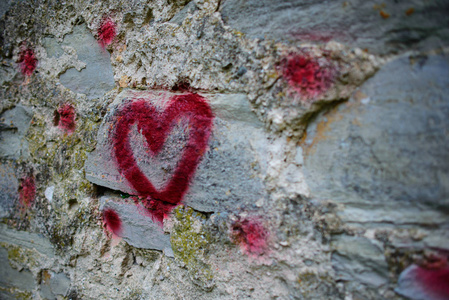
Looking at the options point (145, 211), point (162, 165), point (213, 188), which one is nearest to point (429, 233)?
point (213, 188)

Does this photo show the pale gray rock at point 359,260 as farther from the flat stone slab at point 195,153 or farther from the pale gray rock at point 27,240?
the pale gray rock at point 27,240

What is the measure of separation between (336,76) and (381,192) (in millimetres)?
256

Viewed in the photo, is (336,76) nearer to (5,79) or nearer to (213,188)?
(213,188)

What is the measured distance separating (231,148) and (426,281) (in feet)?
1.60

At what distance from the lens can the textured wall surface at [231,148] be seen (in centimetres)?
55

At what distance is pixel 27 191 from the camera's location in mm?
1233

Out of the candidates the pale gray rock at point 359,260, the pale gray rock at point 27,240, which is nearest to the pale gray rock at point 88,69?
the pale gray rock at point 27,240

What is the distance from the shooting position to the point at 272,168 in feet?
2.28

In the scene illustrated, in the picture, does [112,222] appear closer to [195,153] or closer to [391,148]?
[195,153]

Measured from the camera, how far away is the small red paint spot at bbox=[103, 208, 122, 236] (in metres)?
1.02

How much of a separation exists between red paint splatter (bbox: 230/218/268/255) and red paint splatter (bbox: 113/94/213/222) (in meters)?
0.20

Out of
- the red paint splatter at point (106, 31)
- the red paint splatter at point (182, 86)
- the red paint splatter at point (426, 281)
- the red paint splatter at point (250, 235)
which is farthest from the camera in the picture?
the red paint splatter at point (106, 31)

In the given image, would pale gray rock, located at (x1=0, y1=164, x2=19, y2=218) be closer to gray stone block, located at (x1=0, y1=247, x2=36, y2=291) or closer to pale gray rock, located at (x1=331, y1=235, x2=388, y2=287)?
gray stone block, located at (x1=0, y1=247, x2=36, y2=291)

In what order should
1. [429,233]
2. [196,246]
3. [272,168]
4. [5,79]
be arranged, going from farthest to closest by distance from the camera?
1. [5,79]
2. [196,246]
3. [272,168]
4. [429,233]
